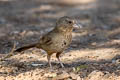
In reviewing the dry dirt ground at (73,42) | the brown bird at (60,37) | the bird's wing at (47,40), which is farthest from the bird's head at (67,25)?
the dry dirt ground at (73,42)

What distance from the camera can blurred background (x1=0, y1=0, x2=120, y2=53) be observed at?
32.8 ft

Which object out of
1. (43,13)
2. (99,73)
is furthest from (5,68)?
(43,13)

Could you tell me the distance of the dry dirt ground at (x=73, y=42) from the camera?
19.8ft

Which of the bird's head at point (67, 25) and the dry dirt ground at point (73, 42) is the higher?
the bird's head at point (67, 25)

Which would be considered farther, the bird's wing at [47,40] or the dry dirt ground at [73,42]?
the bird's wing at [47,40]

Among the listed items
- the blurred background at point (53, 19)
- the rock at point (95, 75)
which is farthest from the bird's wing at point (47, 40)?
the blurred background at point (53, 19)

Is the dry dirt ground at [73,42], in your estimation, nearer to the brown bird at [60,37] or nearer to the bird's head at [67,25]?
the brown bird at [60,37]

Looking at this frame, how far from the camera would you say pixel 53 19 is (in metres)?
13.7

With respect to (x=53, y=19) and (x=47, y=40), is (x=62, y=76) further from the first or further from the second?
(x=53, y=19)

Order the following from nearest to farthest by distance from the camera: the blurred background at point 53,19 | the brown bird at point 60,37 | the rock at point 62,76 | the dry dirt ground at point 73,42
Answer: the rock at point 62,76 < the dry dirt ground at point 73,42 < the brown bird at point 60,37 < the blurred background at point 53,19

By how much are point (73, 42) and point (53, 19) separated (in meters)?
4.36

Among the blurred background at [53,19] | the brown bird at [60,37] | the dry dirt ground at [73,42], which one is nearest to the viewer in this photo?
the dry dirt ground at [73,42]

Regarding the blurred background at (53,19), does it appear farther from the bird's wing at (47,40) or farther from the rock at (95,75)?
the rock at (95,75)

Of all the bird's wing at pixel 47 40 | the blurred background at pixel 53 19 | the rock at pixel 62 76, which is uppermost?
the bird's wing at pixel 47 40
